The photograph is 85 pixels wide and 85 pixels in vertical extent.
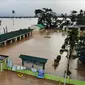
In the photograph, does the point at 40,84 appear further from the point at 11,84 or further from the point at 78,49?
the point at 78,49

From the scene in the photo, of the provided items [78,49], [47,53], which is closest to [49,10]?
[47,53]

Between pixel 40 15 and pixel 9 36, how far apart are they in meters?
18.5

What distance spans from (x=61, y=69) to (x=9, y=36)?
10.6 metres

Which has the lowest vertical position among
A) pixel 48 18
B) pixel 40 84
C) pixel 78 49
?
pixel 40 84

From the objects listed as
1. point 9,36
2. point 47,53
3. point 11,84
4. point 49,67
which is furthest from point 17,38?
point 11,84

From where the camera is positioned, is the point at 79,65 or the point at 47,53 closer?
the point at 79,65

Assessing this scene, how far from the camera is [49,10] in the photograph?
38.7m

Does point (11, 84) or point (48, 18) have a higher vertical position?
point (48, 18)

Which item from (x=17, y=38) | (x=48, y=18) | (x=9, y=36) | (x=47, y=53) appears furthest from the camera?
(x=48, y=18)

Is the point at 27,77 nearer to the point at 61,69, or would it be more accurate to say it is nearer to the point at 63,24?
the point at 61,69

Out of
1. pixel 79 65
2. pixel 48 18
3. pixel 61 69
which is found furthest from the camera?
pixel 48 18

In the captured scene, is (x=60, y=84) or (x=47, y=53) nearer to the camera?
(x=60, y=84)

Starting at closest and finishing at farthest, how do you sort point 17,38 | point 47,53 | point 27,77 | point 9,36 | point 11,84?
point 11,84
point 27,77
point 47,53
point 9,36
point 17,38

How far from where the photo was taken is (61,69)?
12.4m
